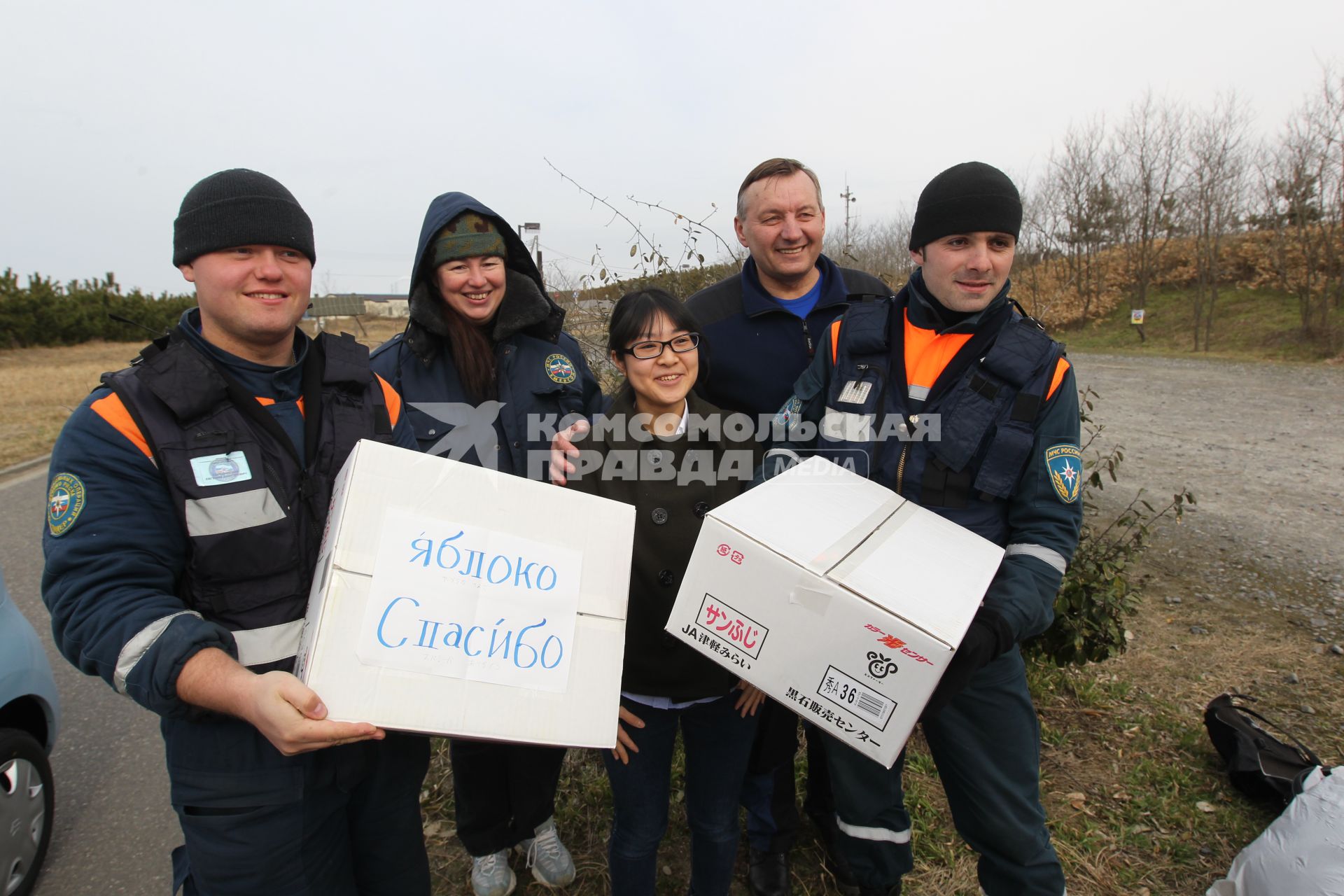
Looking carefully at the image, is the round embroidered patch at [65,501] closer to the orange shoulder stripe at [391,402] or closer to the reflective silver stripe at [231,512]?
the reflective silver stripe at [231,512]

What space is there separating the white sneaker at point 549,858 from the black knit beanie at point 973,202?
235 cm

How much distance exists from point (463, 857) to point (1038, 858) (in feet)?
6.44

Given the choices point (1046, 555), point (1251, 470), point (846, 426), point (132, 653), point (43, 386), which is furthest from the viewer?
point (43, 386)

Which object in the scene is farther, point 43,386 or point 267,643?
point 43,386

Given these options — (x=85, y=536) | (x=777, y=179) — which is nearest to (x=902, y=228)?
(x=777, y=179)

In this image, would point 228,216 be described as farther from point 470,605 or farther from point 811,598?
point 811,598

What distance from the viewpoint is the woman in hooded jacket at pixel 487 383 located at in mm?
2168

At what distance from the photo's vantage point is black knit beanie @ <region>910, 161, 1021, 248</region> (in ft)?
5.74

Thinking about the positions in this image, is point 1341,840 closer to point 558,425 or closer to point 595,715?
point 595,715

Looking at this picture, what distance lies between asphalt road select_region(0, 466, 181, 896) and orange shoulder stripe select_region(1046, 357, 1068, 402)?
3.33 m

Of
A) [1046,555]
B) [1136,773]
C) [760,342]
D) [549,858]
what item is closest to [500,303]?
[760,342]

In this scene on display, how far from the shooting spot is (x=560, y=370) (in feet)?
7.53

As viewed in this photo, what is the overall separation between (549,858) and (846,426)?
1831 mm

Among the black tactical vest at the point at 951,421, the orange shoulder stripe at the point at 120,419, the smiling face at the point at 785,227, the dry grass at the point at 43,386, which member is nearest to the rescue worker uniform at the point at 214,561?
the orange shoulder stripe at the point at 120,419
